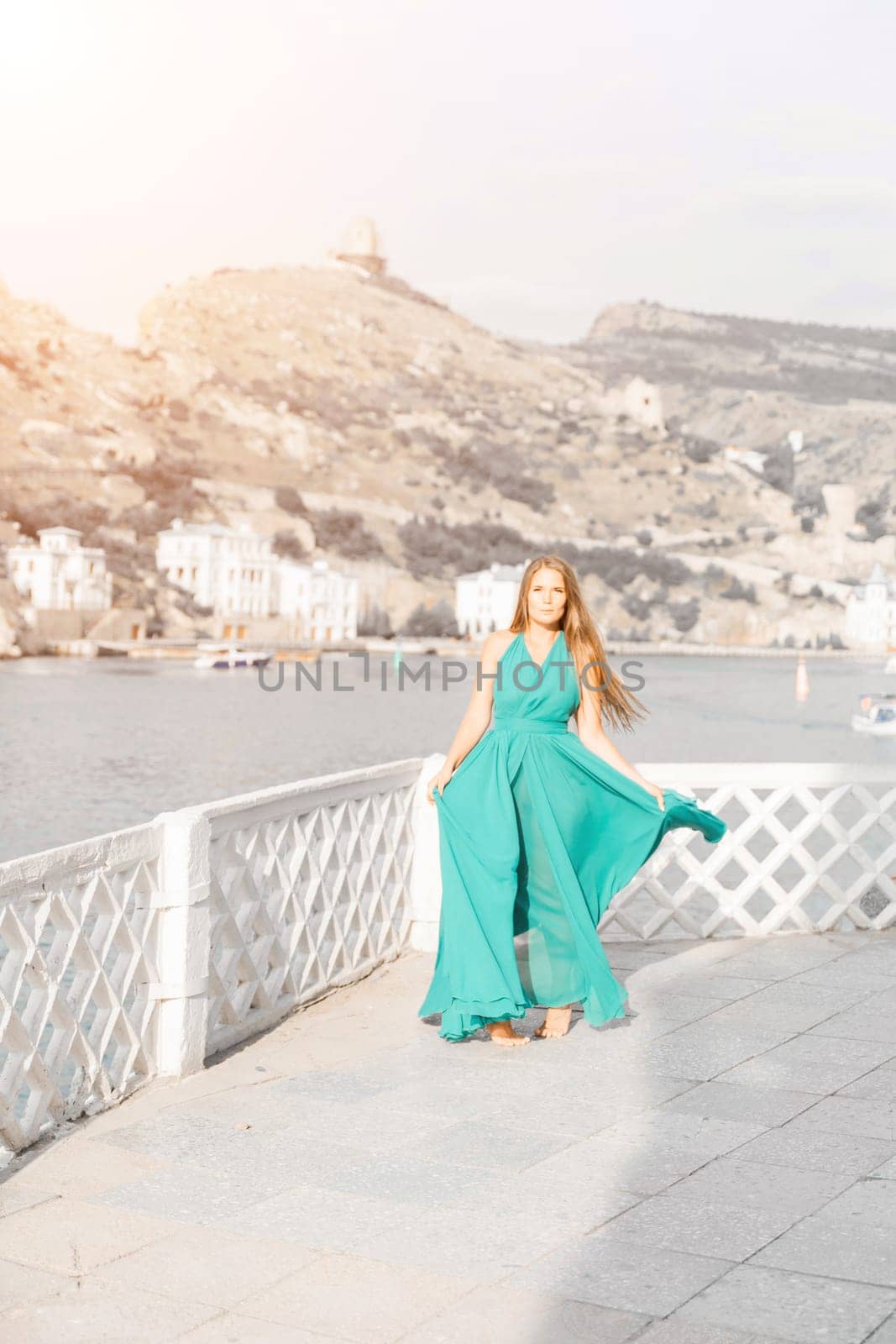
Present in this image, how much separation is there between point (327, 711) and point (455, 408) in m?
66.4

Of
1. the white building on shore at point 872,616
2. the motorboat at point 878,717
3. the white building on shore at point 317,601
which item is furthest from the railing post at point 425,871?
the white building on shore at point 872,616

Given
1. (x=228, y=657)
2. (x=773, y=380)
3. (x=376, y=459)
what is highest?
(x=773, y=380)

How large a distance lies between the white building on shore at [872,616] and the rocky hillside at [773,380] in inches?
865

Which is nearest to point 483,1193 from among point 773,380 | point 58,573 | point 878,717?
point 878,717

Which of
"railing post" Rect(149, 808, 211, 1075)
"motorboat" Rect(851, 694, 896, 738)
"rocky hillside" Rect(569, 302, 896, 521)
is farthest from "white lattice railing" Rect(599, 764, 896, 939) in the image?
"rocky hillside" Rect(569, 302, 896, 521)

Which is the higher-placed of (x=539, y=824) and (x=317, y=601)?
(x=317, y=601)

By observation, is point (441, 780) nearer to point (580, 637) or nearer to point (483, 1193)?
point (580, 637)

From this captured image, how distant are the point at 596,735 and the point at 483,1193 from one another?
1643mm

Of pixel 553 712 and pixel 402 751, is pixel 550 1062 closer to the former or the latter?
pixel 553 712

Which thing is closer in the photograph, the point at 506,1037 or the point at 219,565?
the point at 506,1037

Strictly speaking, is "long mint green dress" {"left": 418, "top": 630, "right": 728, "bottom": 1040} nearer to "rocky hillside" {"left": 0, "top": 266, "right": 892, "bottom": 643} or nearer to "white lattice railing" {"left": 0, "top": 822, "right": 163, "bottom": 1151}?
"white lattice railing" {"left": 0, "top": 822, "right": 163, "bottom": 1151}

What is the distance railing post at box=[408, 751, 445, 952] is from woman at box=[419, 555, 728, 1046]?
929mm

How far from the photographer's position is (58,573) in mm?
77938

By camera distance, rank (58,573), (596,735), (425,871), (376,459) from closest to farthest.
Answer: (596,735), (425,871), (58,573), (376,459)
